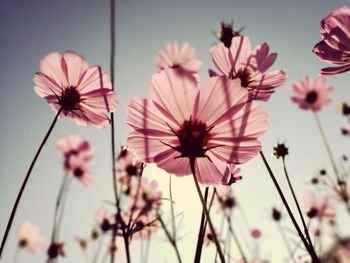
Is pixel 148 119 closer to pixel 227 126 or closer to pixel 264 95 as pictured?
pixel 227 126

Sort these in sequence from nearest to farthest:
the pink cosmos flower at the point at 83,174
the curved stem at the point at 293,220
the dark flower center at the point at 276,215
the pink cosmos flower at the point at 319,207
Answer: the curved stem at the point at 293,220 → the dark flower center at the point at 276,215 → the pink cosmos flower at the point at 319,207 → the pink cosmos flower at the point at 83,174

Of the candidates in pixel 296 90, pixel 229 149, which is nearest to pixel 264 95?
pixel 229 149

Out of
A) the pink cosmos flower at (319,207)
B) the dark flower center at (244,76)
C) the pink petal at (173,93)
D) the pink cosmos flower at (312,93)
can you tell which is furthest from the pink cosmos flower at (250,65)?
the pink cosmos flower at (312,93)

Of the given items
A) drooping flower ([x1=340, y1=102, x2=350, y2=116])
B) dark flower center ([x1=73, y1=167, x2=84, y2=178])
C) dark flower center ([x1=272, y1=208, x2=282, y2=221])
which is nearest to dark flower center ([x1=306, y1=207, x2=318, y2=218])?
dark flower center ([x1=272, y1=208, x2=282, y2=221])

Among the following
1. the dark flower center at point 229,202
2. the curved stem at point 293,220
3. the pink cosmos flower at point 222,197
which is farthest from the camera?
the dark flower center at point 229,202

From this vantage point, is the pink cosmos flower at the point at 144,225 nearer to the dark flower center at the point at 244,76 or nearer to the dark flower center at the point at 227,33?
the dark flower center at the point at 244,76

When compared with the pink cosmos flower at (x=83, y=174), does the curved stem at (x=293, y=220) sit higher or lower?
lower

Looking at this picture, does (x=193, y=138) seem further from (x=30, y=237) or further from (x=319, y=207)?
(x=30, y=237)

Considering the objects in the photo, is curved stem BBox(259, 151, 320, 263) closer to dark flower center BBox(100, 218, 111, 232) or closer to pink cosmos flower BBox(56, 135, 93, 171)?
dark flower center BBox(100, 218, 111, 232)
